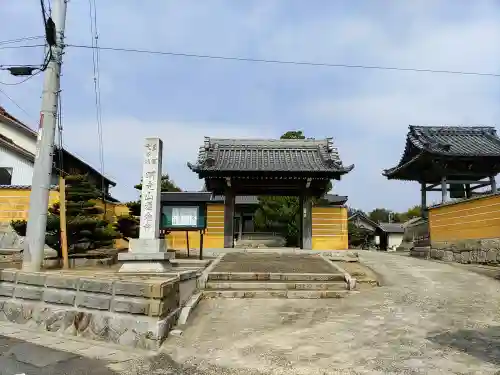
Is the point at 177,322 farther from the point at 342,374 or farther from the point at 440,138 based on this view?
the point at 440,138

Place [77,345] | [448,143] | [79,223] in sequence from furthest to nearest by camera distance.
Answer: [448,143], [79,223], [77,345]

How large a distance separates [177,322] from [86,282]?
1.55 meters

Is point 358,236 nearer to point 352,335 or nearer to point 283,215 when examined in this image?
point 283,215

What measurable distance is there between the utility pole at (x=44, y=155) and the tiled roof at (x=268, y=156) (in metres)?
9.30

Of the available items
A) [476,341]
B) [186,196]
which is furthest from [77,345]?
[186,196]

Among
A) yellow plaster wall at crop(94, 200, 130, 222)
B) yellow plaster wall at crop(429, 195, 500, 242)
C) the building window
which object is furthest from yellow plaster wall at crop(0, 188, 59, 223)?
yellow plaster wall at crop(429, 195, 500, 242)

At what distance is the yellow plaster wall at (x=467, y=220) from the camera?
12.7 meters

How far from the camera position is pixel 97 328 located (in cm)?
550

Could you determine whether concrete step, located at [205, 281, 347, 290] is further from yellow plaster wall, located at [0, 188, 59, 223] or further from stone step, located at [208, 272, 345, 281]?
yellow plaster wall, located at [0, 188, 59, 223]

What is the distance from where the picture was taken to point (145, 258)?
9031mm

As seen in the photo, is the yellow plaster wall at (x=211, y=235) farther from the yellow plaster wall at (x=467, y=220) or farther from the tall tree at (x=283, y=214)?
the yellow plaster wall at (x=467, y=220)

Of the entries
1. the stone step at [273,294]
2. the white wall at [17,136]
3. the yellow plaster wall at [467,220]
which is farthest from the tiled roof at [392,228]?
the stone step at [273,294]

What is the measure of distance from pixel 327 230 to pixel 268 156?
15.9 feet

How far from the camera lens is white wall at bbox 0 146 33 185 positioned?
60.4ft
